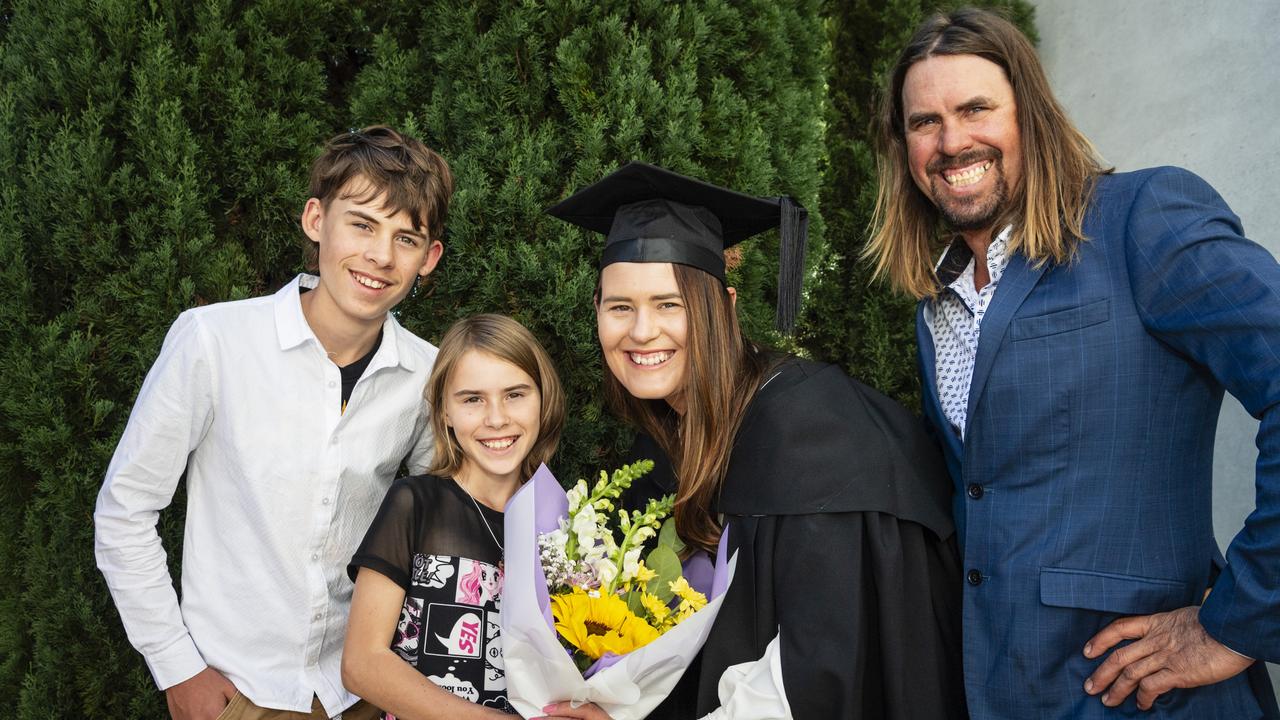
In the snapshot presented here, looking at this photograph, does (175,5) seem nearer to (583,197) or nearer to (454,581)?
(583,197)

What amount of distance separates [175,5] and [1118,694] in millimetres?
4141

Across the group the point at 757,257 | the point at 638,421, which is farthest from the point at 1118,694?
the point at 757,257

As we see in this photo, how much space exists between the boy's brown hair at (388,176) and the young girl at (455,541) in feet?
1.47

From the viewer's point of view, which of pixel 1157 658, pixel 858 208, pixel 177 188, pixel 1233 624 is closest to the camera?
pixel 1233 624

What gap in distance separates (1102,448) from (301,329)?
2423 millimetres

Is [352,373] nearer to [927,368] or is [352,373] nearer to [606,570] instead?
[606,570]

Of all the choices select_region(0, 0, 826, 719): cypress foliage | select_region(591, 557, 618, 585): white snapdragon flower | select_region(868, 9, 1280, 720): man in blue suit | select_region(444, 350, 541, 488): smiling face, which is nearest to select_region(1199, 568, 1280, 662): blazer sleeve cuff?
select_region(868, 9, 1280, 720): man in blue suit

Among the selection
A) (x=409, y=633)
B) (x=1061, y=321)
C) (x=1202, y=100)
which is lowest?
(x=409, y=633)

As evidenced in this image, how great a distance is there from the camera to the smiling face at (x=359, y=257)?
9.32ft

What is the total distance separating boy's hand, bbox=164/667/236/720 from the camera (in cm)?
261

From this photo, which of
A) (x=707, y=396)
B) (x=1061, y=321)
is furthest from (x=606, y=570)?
(x=1061, y=321)

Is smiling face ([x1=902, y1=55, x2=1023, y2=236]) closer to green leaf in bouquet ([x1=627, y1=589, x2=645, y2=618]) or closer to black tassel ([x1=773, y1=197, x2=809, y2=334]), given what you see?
black tassel ([x1=773, y1=197, x2=809, y2=334])

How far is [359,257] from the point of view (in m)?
2.84

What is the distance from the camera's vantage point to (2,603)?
3.54 m
